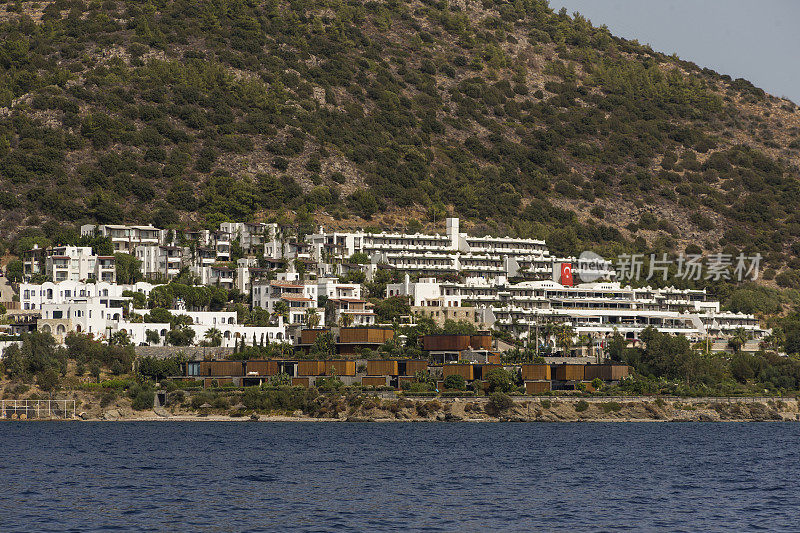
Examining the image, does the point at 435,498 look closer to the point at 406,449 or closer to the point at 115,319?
the point at 406,449

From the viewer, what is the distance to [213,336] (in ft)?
452

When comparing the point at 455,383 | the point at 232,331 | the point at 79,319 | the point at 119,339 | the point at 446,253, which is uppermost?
the point at 446,253

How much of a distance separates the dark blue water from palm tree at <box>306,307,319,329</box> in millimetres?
28423

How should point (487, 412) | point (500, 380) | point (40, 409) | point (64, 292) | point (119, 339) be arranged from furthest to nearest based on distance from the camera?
1. point (64, 292)
2. point (119, 339)
3. point (500, 380)
4. point (487, 412)
5. point (40, 409)

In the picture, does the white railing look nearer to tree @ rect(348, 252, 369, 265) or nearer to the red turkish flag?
tree @ rect(348, 252, 369, 265)

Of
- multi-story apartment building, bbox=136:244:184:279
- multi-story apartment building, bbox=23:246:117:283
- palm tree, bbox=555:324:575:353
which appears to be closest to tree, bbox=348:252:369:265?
multi-story apartment building, bbox=136:244:184:279

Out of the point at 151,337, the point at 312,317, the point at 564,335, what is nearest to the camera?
the point at 151,337

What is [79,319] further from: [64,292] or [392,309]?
[392,309]

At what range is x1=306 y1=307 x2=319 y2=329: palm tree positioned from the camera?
5709 inches

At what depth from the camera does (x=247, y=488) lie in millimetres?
71000

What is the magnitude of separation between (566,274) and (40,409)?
84947mm

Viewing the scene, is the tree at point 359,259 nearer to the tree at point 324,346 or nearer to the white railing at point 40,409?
the tree at point 324,346

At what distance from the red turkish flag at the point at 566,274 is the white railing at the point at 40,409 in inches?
3191

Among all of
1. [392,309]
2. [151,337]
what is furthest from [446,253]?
[151,337]
